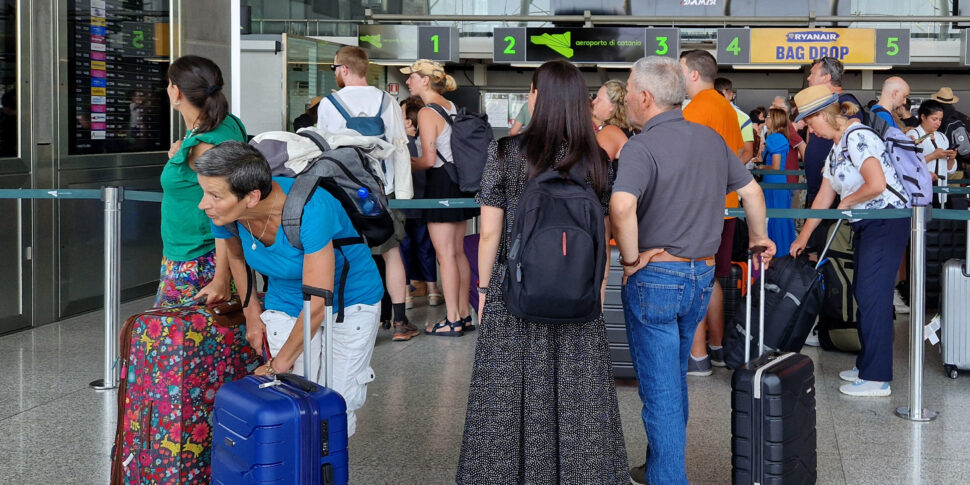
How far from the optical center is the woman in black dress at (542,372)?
325cm

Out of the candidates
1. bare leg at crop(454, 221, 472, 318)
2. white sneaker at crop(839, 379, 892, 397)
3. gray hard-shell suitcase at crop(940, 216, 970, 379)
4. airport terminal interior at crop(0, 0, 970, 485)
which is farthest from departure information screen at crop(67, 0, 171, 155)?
gray hard-shell suitcase at crop(940, 216, 970, 379)

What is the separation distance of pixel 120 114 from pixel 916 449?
5995 millimetres

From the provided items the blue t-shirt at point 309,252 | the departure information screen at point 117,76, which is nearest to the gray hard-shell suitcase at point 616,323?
the blue t-shirt at point 309,252

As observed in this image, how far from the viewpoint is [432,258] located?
8086 millimetres

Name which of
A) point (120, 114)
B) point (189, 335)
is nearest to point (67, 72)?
point (120, 114)

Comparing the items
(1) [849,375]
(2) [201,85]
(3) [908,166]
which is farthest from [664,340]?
(1) [849,375]

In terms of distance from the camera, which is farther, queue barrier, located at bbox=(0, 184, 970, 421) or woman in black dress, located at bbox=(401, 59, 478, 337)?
woman in black dress, located at bbox=(401, 59, 478, 337)

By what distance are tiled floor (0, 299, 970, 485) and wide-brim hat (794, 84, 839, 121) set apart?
146cm

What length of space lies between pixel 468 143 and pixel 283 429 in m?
4.03

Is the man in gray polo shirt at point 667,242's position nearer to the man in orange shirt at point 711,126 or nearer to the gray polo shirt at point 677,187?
the gray polo shirt at point 677,187

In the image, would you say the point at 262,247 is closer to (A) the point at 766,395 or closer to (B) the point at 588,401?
(B) the point at 588,401

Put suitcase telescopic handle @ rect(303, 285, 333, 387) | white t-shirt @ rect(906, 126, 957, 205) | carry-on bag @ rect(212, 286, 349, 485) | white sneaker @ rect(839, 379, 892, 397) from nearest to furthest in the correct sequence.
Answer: carry-on bag @ rect(212, 286, 349, 485), suitcase telescopic handle @ rect(303, 285, 333, 387), white sneaker @ rect(839, 379, 892, 397), white t-shirt @ rect(906, 126, 957, 205)

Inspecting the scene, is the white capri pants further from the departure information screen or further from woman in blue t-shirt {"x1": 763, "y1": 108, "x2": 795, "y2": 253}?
woman in blue t-shirt {"x1": 763, "y1": 108, "x2": 795, "y2": 253}

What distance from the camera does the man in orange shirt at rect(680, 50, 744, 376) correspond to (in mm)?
5363
